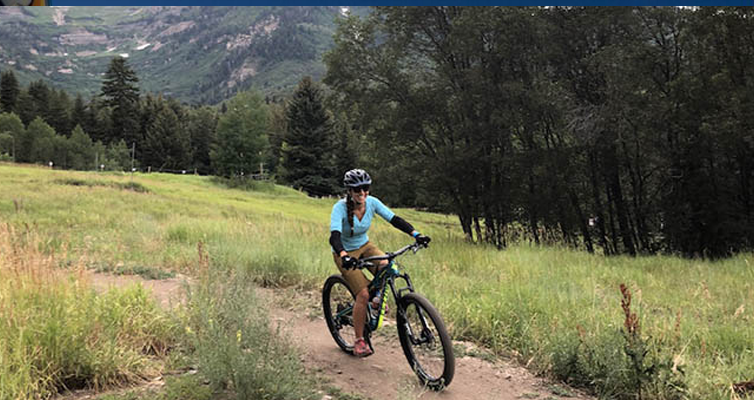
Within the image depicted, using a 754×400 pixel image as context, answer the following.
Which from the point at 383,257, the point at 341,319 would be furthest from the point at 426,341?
the point at 341,319

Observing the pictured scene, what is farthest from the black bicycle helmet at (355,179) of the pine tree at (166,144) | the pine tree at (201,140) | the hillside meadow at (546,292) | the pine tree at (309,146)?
the pine tree at (201,140)

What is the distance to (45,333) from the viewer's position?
3707 millimetres

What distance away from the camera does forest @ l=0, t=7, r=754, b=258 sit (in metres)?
18.0

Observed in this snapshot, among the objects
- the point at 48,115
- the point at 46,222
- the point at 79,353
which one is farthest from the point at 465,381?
the point at 48,115

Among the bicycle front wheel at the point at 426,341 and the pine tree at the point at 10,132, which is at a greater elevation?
the pine tree at the point at 10,132

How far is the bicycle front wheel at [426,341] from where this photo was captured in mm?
4039

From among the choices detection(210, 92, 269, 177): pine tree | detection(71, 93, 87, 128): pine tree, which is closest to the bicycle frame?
detection(210, 92, 269, 177): pine tree

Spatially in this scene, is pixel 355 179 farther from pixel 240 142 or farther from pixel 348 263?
pixel 240 142

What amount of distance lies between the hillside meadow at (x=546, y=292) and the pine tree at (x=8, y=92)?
6943 centimetres

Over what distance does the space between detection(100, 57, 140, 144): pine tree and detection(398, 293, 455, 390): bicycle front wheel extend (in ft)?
253

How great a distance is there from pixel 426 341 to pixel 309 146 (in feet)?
161

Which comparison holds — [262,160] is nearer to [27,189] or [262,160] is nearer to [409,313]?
[27,189]

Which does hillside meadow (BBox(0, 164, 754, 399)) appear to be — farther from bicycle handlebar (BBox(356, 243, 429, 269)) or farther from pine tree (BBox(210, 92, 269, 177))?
pine tree (BBox(210, 92, 269, 177))

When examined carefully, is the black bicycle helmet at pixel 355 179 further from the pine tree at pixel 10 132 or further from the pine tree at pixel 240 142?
the pine tree at pixel 10 132
